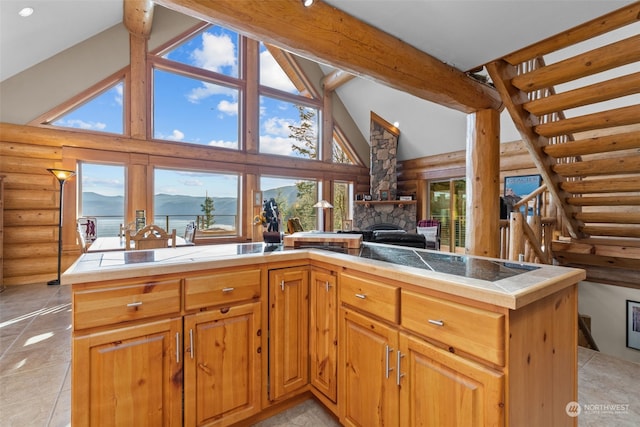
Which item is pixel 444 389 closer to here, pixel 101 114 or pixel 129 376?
pixel 129 376

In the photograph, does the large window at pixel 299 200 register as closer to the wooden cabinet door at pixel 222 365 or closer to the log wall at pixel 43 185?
the log wall at pixel 43 185

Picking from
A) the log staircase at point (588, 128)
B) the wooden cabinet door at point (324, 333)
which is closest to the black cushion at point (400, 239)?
the log staircase at point (588, 128)

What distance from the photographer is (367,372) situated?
1417mm

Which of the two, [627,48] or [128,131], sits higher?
[128,131]

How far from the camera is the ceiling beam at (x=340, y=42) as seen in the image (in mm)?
1457

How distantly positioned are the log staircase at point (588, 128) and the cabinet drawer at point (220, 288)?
2466mm

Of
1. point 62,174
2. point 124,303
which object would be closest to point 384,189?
point 62,174

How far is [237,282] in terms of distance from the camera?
5.04ft

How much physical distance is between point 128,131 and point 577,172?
266 inches

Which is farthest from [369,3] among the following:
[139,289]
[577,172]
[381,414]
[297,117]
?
[297,117]

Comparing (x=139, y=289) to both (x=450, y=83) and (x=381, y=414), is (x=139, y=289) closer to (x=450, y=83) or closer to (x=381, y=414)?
(x=381, y=414)

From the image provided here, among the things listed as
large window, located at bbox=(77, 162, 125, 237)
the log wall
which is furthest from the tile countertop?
large window, located at bbox=(77, 162, 125, 237)

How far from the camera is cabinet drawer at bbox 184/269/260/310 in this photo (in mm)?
1403

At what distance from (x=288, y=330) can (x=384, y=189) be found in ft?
21.9
